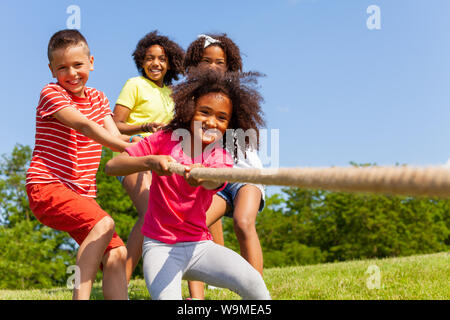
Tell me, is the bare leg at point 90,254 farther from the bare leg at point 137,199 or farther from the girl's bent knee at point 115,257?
the bare leg at point 137,199

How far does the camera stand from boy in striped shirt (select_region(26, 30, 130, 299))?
3098 mm

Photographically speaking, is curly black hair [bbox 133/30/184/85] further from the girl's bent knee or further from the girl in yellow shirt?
the girl's bent knee

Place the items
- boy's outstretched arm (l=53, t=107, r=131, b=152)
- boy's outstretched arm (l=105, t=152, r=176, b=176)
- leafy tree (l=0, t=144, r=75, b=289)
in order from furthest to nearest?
leafy tree (l=0, t=144, r=75, b=289)
boy's outstretched arm (l=53, t=107, r=131, b=152)
boy's outstretched arm (l=105, t=152, r=176, b=176)

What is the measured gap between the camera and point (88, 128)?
10.2 ft

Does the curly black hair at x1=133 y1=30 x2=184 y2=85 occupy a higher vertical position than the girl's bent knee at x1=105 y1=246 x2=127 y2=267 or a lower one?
higher

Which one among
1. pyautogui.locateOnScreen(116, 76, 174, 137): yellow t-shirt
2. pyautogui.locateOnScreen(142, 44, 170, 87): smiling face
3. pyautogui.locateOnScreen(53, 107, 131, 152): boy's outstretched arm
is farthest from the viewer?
pyautogui.locateOnScreen(142, 44, 170, 87): smiling face

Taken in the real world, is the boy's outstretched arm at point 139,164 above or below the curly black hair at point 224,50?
below

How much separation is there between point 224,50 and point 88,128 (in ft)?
5.84

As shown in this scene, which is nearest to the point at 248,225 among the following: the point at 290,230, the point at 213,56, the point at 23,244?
the point at 213,56

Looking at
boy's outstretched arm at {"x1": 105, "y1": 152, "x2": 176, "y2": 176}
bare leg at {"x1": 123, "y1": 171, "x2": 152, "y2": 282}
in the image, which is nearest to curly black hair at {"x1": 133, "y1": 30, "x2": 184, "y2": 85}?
bare leg at {"x1": 123, "y1": 171, "x2": 152, "y2": 282}

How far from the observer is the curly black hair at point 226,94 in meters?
3.18

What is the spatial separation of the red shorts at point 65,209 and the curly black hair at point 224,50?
5.91 ft

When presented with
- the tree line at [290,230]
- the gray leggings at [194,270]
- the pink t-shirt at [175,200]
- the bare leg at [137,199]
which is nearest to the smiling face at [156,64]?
the bare leg at [137,199]
